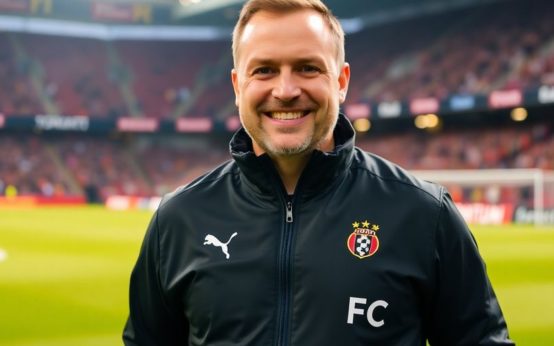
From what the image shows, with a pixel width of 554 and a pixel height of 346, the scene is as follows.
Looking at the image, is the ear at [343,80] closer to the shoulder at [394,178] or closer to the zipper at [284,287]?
the shoulder at [394,178]

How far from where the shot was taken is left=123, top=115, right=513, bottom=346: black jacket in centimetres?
254

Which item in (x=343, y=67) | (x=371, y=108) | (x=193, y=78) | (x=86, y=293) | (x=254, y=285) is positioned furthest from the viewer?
(x=193, y=78)

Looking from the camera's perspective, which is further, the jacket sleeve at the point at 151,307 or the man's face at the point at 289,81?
the jacket sleeve at the point at 151,307

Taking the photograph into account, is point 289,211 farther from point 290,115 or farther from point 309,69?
point 309,69

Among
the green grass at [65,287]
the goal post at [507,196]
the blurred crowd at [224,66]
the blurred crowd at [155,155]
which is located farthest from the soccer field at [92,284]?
the blurred crowd at [224,66]

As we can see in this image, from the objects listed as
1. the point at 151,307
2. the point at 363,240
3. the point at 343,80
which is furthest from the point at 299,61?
the point at 151,307

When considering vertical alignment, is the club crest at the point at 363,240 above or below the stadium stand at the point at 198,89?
below

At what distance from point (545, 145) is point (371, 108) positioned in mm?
10538

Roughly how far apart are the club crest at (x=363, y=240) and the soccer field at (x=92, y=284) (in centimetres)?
449

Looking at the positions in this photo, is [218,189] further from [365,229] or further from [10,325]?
[10,325]

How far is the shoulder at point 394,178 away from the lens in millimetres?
2646

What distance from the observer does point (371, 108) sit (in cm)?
3991

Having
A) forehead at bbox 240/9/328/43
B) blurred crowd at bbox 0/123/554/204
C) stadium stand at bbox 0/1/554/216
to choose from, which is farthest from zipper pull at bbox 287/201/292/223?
blurred crowd at bbox 0/123/554/204

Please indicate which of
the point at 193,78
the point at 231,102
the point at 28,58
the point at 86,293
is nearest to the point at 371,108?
the point at 231,102
